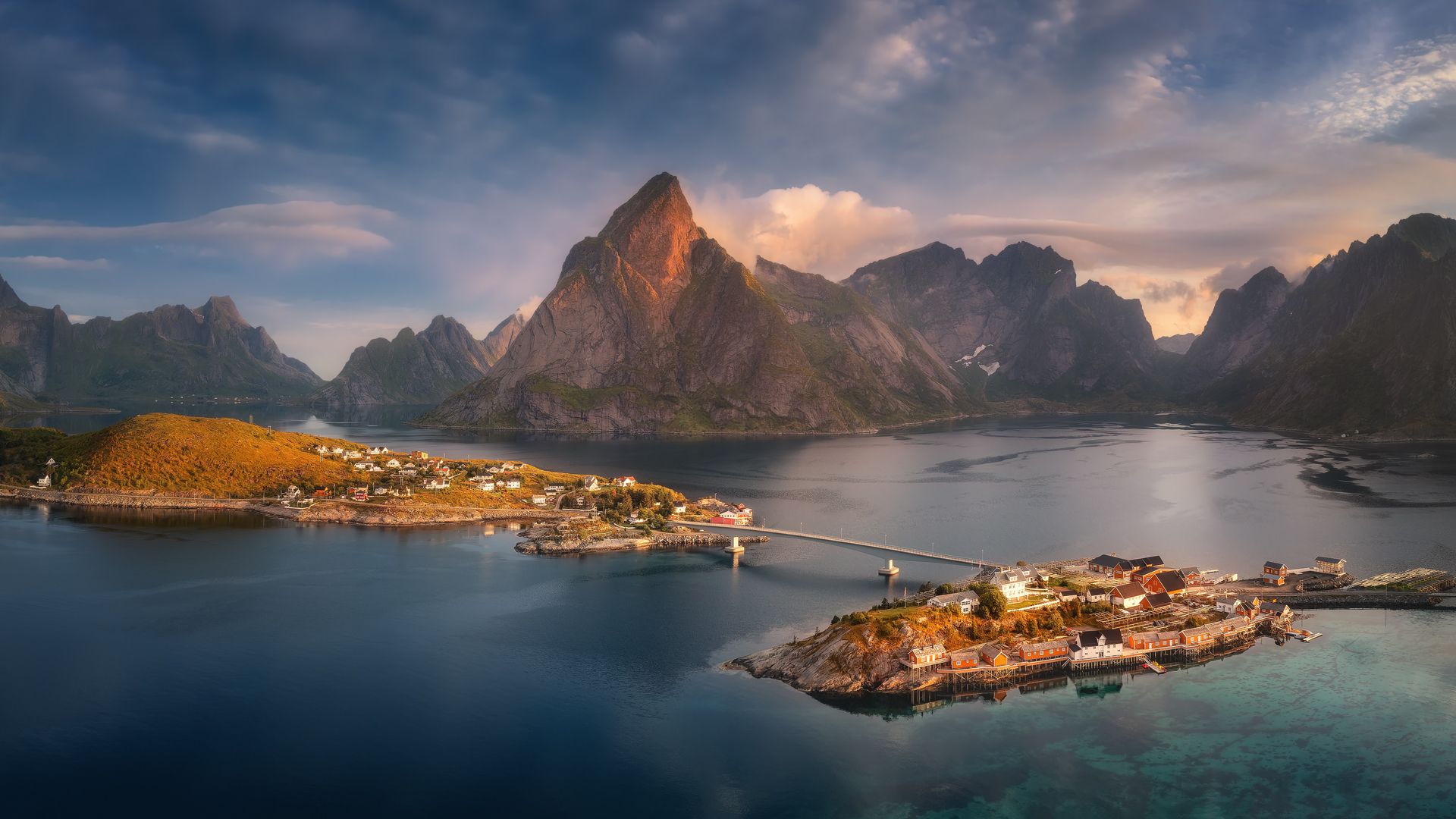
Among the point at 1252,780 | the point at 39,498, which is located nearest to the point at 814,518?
the point at 1252,780

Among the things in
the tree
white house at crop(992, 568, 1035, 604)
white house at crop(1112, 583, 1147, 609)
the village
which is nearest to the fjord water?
the village

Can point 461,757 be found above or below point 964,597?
below

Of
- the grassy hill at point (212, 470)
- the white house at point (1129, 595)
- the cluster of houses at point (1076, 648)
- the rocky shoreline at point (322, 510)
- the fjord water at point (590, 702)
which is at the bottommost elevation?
the fjord water at point (590, 702)

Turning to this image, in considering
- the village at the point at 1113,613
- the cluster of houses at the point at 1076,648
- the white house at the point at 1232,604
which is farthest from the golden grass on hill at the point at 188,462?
the white house at the point at 1232,604

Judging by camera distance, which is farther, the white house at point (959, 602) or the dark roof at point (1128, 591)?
the dark roof at point (1128, 591)

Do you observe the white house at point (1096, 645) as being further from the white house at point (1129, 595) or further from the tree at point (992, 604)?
the white house at point (1129, 595)

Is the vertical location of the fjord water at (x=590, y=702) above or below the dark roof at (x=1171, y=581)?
below

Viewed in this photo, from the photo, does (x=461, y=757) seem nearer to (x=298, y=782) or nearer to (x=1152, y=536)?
(x=298, y=782)
